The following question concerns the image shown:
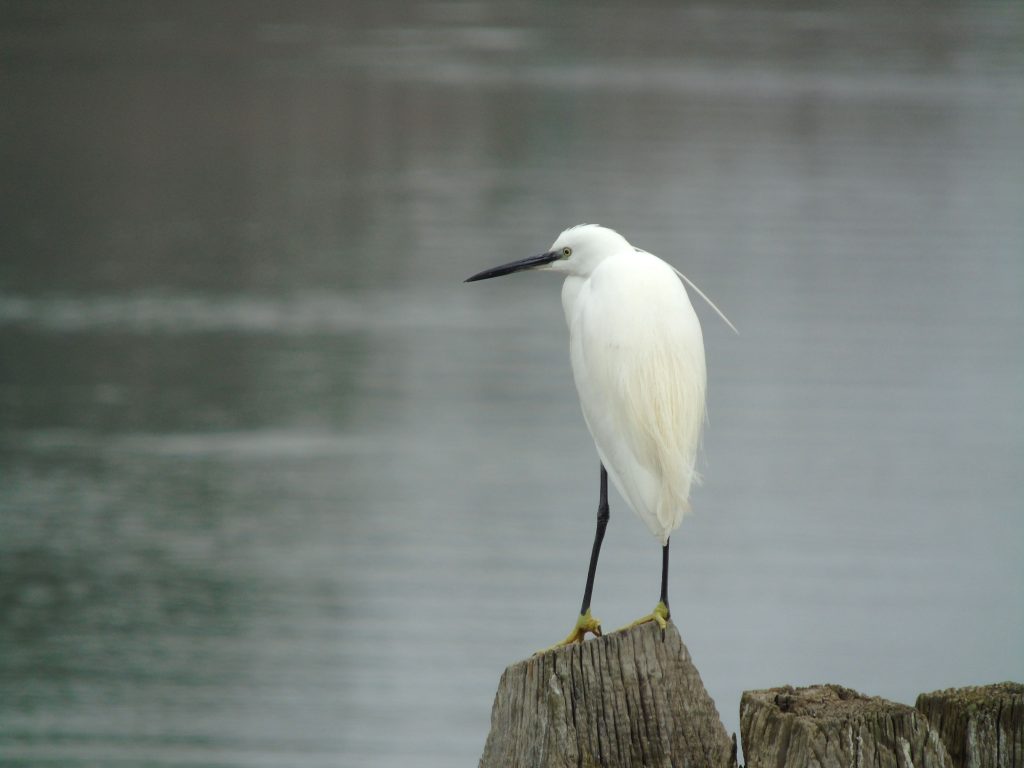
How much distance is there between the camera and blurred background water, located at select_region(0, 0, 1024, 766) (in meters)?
5.64

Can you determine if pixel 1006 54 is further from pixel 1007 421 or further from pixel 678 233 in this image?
pixel 1007 421

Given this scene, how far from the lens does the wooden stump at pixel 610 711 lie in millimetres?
2000

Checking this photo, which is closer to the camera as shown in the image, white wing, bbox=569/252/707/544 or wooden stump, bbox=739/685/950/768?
wooden stump, bbox=739/685/950/768

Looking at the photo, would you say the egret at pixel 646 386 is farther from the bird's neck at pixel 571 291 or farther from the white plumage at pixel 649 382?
the bird's neck at pixel 571 291

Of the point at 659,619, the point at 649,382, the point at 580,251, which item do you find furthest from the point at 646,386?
the point at 659,619

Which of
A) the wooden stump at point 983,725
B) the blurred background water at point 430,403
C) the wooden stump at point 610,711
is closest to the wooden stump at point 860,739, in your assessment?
the wooden stump at point 983,725

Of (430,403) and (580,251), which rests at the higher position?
(580,251)

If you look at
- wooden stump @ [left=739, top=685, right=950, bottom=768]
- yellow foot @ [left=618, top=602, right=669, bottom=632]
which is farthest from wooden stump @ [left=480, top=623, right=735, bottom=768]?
wooden stump @ [left=739, top=685, right=950, bottom=768]

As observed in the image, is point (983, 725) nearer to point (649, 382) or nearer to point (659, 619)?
point (659, 619)

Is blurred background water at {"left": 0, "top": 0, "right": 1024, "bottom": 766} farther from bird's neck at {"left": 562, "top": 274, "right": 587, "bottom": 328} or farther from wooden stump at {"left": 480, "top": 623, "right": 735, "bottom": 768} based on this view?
wooden stump at {"left": 480, "top": 623, "right": 735, "bottom": 768}

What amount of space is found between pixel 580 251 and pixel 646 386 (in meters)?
0.39

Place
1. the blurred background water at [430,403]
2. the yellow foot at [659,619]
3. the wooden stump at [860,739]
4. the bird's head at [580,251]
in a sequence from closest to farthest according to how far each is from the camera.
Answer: the wooden stump at [860,739], the yellow foot at [659,619], the bird's head at [580,251], the blurred background water at [430,403]

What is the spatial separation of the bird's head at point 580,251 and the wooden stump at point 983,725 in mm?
1255

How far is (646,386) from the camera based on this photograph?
8.85 ft
